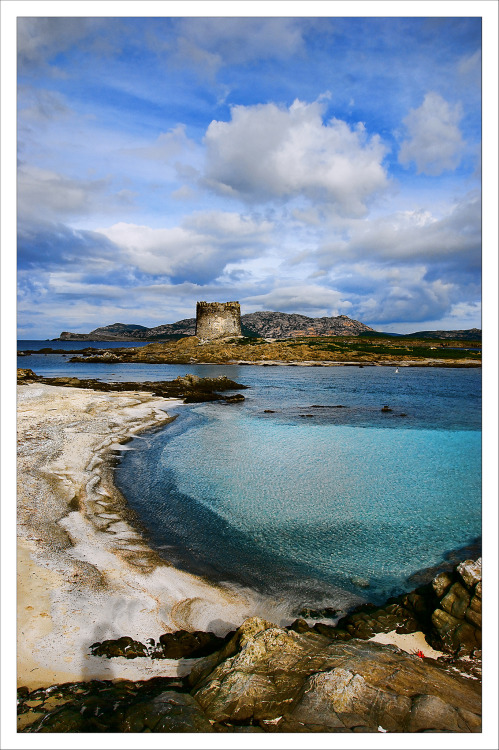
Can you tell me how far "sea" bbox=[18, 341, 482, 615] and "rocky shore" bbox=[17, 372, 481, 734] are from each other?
728mm

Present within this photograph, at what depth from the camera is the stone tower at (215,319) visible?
71.7 meters

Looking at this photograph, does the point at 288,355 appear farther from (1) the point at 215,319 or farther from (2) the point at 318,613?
(2) the point at 318,613

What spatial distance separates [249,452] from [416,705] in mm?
10724

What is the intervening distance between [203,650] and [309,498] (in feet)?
18.2

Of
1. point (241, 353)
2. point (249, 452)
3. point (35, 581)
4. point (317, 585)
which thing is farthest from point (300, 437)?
point (241, 353)

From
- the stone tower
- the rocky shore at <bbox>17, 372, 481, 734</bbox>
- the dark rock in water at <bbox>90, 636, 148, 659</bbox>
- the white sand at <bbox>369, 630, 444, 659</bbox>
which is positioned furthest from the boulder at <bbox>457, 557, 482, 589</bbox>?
the stone tower

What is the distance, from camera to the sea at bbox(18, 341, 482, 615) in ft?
21.2

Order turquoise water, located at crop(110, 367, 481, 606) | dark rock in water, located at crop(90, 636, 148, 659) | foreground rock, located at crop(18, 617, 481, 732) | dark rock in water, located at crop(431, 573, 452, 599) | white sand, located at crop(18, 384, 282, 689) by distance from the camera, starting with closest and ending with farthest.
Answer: foreground rock, located at crop(18, 617, 481, 732) < white sand, located at crop(18, 384, 282, 689) < dark rock in water, located at crop(90, 636, 148, 659) < dark rock in water, located at crop(431, 573, 452, 599) < turquoise water, located at crop(110, 367, 481, 606)

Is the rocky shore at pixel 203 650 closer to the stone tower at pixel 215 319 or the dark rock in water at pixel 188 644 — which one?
the dark rock in water at pixel 188 644

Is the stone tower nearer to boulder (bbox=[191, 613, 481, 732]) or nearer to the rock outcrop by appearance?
the rock outcrop

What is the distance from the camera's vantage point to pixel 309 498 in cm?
951

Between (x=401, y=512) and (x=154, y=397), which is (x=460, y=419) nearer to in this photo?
(x=401, y=512)

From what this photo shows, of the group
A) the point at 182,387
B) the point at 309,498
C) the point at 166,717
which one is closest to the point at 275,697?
the point at 166,717

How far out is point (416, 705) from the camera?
9.55 ft
